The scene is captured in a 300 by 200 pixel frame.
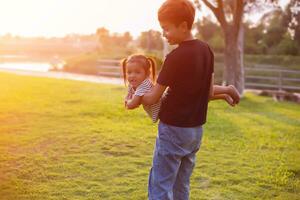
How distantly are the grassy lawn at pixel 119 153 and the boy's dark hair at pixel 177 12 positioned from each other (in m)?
2.39

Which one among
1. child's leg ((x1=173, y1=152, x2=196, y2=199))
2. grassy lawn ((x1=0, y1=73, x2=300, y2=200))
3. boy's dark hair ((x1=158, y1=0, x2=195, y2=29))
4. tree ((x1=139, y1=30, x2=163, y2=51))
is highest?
tree ((x1=139, y1=30, x2=163, y2=51))

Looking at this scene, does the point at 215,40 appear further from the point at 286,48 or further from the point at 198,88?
the point at 198,88

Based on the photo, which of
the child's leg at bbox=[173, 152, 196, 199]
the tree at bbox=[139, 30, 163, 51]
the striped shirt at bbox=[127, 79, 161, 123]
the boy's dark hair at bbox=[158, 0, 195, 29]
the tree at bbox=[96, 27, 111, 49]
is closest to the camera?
the boy's dark hair at bbox=[158, 0, 195, 29]

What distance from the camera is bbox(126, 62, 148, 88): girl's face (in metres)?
2.92

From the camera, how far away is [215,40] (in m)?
38.6

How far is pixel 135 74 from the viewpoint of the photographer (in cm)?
292

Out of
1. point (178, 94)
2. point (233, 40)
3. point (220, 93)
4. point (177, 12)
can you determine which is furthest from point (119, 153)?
point (233, 40)

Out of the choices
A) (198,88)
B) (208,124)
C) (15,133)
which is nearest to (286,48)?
(208,124)

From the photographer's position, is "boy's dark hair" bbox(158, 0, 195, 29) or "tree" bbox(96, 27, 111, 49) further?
"tree" bbox(96, 27, 111, 49)

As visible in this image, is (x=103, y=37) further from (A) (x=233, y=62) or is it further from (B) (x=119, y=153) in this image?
(B) (x=119, y=153)

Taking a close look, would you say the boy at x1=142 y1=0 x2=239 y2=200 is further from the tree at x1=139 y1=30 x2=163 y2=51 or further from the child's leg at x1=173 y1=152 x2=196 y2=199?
the tree at x1=139 y1=30 x2=163 y2=51

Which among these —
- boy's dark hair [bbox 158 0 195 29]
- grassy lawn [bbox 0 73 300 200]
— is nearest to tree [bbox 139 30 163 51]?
grassy lawn [bbox 0 73 300 200]

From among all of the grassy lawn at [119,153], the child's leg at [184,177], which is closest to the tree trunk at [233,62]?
the grassy lawn at [119,153]

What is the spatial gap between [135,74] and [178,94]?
304 millimetres
